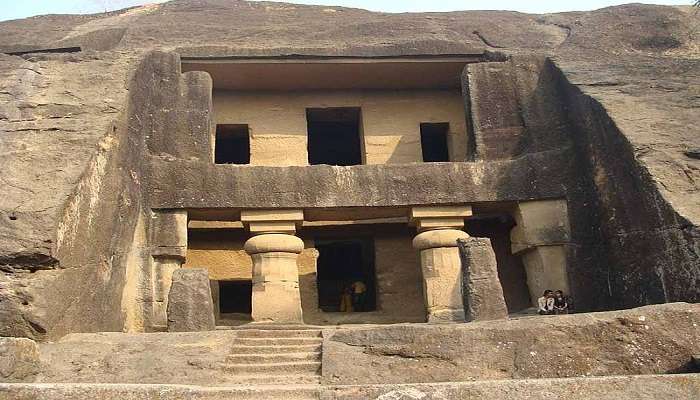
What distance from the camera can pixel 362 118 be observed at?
437 inches

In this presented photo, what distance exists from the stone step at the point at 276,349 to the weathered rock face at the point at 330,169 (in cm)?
147

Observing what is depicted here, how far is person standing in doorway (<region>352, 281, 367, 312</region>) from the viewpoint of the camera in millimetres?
11805

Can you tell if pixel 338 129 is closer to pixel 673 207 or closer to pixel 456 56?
pixel 456 56

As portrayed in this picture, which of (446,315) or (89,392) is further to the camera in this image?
(446,315)

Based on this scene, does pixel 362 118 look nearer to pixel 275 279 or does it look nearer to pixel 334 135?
pixel 334 135

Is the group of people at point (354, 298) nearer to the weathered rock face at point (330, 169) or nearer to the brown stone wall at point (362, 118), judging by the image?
the brown stone wall at point (362, 118)

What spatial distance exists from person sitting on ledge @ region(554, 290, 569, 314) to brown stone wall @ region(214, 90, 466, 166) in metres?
3.46

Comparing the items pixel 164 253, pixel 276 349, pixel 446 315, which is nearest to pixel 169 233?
pixel 164 253

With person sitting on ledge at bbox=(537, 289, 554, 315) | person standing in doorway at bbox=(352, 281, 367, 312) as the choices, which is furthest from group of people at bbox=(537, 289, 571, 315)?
person standing in doorway at bbox=(352, 281, 367, 312)

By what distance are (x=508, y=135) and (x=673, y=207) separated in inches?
120

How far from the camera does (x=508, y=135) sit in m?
9.45

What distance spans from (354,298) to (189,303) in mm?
6249

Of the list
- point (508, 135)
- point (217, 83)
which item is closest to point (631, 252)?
point (508, 135)

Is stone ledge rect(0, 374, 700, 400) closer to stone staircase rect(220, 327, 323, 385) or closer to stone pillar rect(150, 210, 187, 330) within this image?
stone staircase rect(220, 327, 323, 385)
